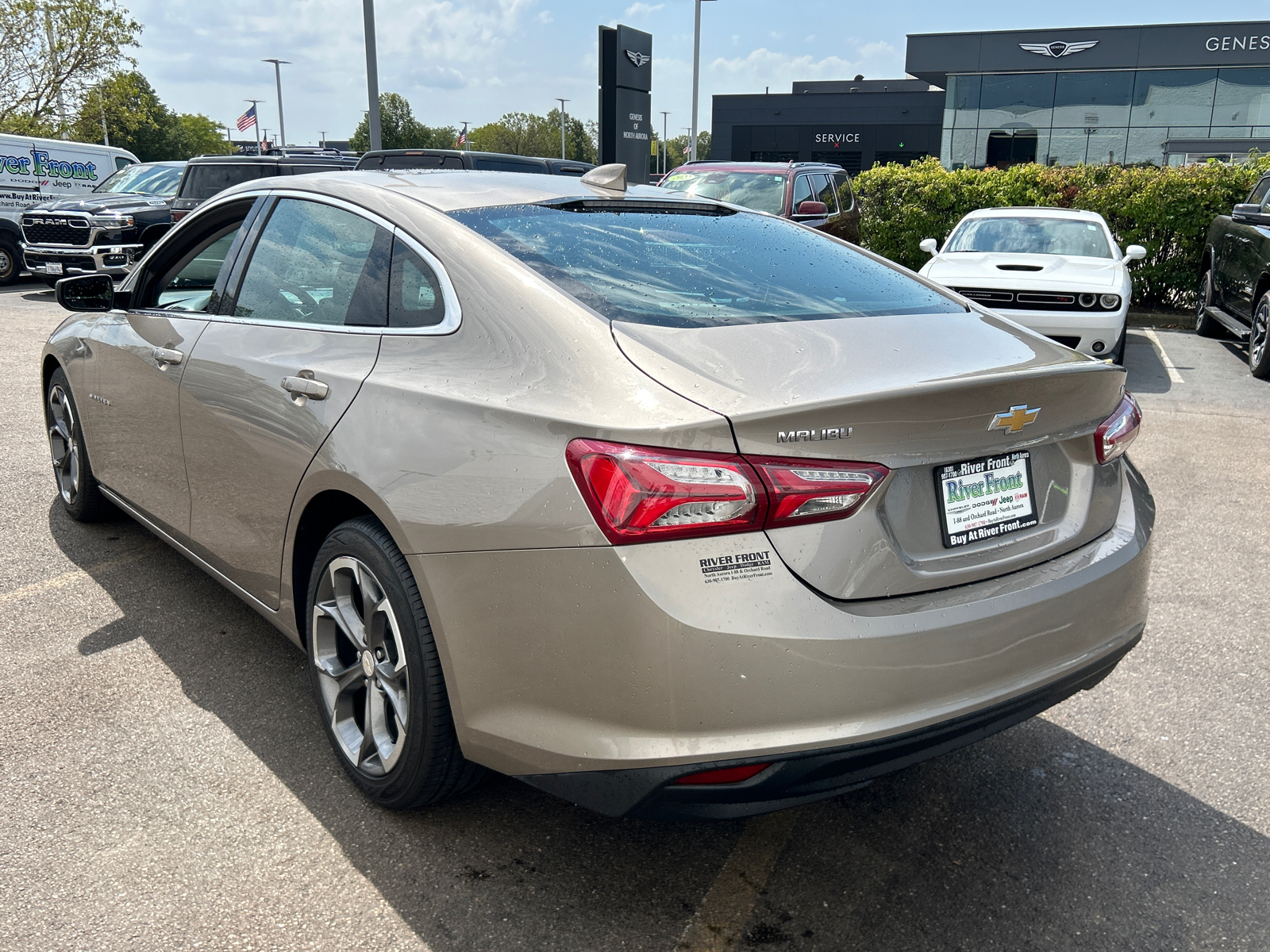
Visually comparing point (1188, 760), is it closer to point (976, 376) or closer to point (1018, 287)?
point (976, 376)

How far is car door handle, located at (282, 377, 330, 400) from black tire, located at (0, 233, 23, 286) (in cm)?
1779

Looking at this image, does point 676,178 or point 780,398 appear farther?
point 676,178

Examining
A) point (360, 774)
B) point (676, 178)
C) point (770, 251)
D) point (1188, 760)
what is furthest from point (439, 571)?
point (676, 178)

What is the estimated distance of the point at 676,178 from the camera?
12.7 metres

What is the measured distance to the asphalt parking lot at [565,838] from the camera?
2.33m

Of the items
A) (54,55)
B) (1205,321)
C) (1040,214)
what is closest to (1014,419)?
(1040,214)

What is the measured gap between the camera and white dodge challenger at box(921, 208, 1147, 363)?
875 cm

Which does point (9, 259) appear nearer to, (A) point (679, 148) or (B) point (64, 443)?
(B) point (64, 443)

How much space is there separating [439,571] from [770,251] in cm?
147

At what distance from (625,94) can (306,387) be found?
57.2ft

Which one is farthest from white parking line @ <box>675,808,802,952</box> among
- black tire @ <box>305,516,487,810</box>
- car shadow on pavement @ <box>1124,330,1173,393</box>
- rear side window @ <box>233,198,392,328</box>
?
car shadow on pavement @ <box>1124,330,1173,393</box>

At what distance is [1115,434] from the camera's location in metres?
2.60

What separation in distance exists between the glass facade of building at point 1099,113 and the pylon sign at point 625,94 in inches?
768

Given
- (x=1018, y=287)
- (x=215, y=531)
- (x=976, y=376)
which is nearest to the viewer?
(x=976, y=376)
